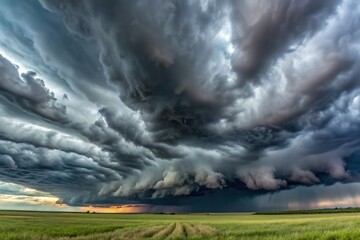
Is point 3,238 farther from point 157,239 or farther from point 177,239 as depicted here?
point 177,239

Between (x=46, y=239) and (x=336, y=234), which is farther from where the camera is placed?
(x=46, y=239)

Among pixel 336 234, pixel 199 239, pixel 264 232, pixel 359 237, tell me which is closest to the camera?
pixel 359 237

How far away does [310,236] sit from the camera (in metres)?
22.4

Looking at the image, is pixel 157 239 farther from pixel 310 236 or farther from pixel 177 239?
pixel 310 236

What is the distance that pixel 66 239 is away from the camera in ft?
83.1

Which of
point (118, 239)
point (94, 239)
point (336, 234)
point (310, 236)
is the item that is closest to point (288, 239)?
point (310, 236)

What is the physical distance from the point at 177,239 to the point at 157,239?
1700mm

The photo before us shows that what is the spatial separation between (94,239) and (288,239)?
51.8ft

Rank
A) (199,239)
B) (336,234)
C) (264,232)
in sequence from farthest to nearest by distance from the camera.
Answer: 1. (264,232)
2. (199,239)
3. (336,234)

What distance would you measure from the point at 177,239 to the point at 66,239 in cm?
943

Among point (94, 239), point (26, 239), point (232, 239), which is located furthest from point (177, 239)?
point (26, 239)

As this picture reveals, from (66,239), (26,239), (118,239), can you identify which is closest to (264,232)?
(118,239)

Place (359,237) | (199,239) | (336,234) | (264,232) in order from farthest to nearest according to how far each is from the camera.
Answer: (264,232)
(199,239)
(336,234)
(359,237)

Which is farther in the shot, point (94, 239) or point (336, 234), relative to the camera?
point (94, 239)
